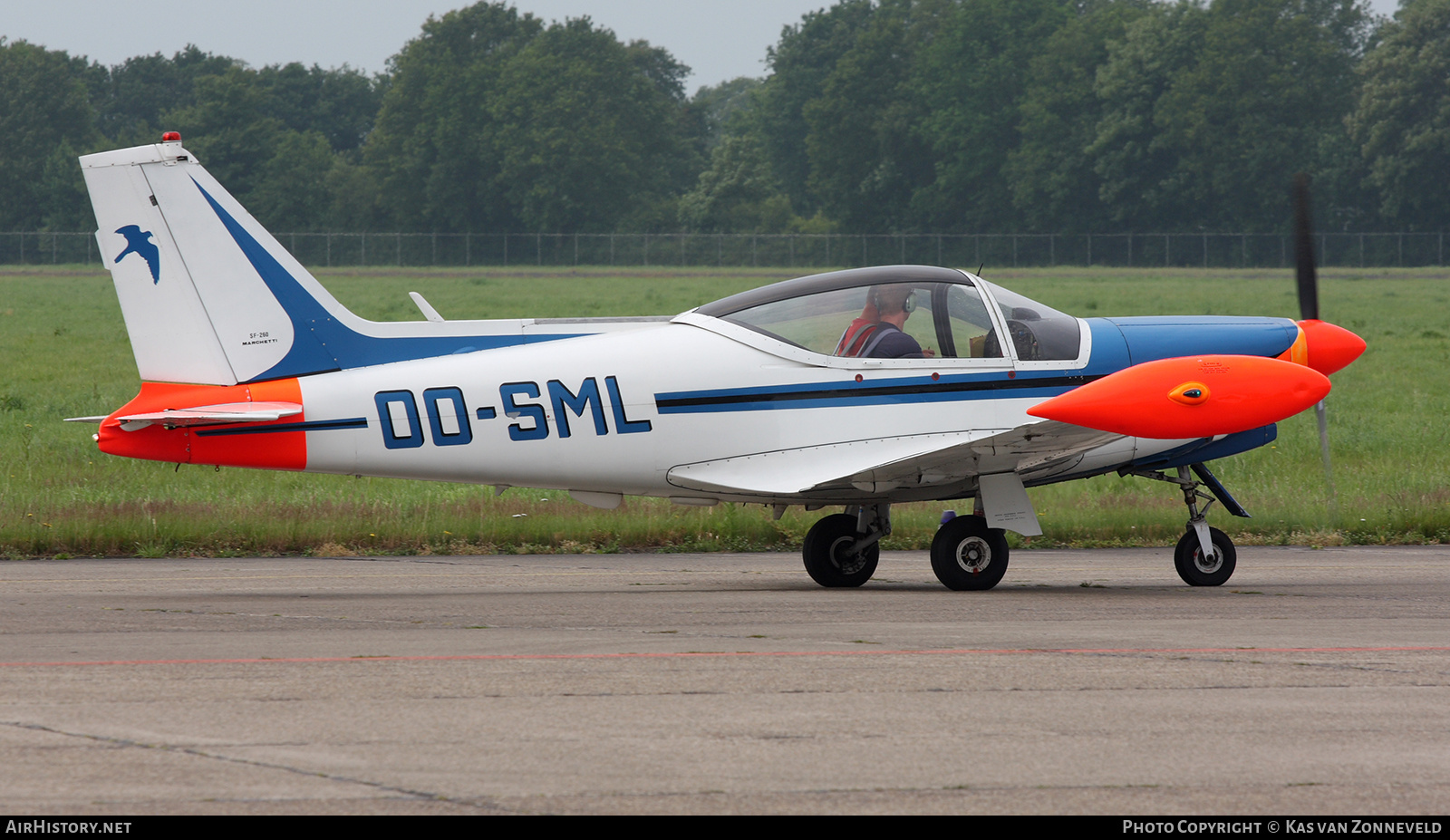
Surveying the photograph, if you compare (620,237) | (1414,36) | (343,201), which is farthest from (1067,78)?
(343,201)

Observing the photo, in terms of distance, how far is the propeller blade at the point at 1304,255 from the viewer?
42.2 feet

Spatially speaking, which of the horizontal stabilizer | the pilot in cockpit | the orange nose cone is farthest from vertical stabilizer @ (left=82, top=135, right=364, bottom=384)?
the orange nose cone

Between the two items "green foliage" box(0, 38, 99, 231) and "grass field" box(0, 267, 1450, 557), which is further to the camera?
"green foliage" box(0, 38, 99, 231)

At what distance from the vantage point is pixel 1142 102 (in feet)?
294

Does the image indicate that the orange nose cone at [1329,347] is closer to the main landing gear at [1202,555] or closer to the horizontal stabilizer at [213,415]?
the main landing gear at [1202,555]

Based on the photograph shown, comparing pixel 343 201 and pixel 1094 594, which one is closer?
pixel 1094 594

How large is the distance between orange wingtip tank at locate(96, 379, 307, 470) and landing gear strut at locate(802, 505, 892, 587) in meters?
3.97

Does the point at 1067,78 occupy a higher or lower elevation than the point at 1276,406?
higher

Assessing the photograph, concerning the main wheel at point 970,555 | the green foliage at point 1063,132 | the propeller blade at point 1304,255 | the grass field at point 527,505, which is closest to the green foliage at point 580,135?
the green foliage at point 1063,132

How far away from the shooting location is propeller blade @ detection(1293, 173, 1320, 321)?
1285 centimetres

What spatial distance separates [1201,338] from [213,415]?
24.2 feet

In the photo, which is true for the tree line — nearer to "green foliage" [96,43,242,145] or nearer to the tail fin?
"green foliage" [96,43,242,145]
